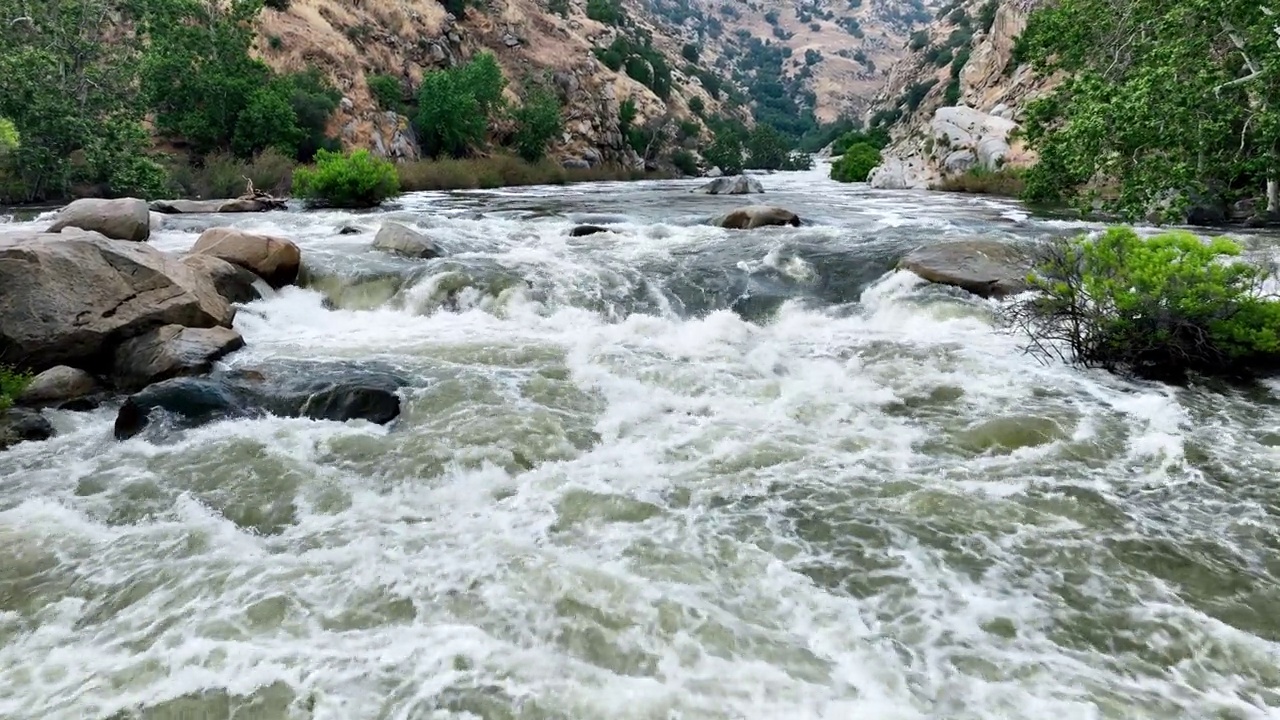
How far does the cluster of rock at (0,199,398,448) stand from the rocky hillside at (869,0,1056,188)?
2169 centimetres

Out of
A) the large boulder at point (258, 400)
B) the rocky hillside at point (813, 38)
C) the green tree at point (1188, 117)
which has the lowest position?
the large boulder at point (258, 400)

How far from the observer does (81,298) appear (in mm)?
7461

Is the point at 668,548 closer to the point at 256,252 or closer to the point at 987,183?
the point at 256,252

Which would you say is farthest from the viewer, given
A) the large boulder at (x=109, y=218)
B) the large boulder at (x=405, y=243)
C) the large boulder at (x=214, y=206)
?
the large boulder at (x=214, y=206)

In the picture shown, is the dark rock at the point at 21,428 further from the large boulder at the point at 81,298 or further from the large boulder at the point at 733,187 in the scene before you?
the large boulder at the point at 733,187

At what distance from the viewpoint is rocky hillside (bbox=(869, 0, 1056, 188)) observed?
107ft

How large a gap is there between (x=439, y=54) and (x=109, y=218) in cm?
3613

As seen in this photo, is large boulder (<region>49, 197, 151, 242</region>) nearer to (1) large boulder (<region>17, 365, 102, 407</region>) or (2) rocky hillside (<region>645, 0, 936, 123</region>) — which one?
(1) large boulder (<region>17, 365, 102, 407</region>)

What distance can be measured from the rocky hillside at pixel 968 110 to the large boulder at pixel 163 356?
858 inches

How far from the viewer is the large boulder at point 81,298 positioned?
7.09 m

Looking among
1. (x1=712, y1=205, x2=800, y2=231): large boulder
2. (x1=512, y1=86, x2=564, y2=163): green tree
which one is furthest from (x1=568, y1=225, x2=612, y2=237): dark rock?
(x1=512, y1=86, x2=564, y2=163): green tree

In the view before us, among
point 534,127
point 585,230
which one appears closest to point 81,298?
point 585,230

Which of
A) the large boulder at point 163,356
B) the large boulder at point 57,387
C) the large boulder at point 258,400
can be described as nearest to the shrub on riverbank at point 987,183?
the large boulder at point 258,400

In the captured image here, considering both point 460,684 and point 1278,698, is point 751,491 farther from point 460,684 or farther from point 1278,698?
point 1278,698
